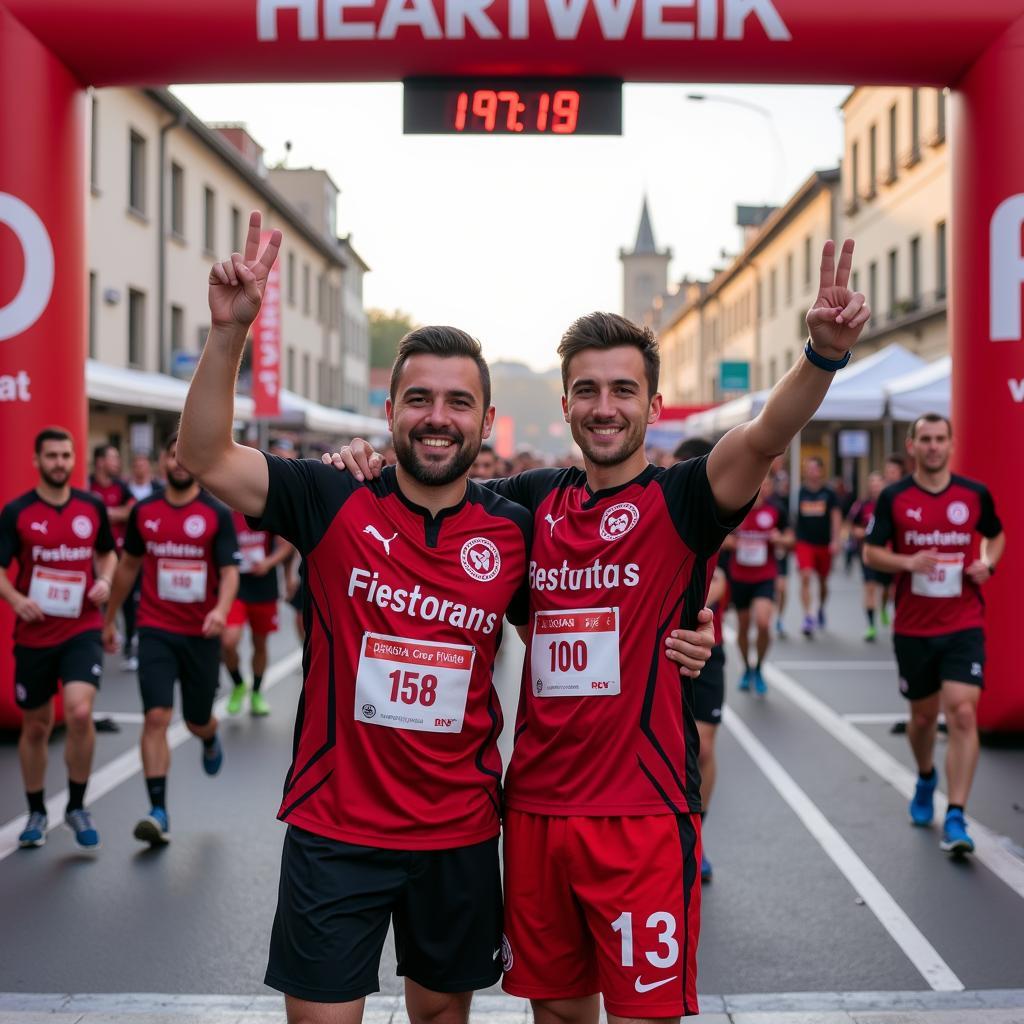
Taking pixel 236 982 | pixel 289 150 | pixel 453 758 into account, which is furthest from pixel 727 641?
pixel 289 150

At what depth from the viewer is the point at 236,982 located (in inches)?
170

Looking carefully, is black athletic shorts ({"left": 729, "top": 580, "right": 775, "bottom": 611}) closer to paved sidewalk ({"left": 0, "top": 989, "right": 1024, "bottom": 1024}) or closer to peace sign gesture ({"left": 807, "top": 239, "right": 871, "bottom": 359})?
paved sidewalk ({"left": 0, "top": 989, "right": 1024, "bottom": 1024})

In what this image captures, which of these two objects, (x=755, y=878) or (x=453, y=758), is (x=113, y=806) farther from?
(x=453, y=758)

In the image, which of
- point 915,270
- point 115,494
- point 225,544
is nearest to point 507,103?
point 225,544

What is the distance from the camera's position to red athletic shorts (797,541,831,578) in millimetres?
14688

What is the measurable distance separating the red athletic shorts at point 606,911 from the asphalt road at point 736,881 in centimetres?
162

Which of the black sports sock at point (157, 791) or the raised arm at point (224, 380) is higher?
the raised arm at point (224, 380)

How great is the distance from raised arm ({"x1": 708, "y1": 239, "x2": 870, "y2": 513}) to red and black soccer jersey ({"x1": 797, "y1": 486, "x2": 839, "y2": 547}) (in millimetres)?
12345

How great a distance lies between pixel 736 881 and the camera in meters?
5.50

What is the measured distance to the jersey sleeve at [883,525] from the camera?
670 centimetres

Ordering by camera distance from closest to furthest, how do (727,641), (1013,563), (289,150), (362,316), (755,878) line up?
(755,878) → (1013,563) → (727,641) → (289,150) → (362,316)

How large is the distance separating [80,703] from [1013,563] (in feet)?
19.0

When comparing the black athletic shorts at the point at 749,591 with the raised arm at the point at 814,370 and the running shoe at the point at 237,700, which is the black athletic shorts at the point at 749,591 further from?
the raised arm at the point at 814,370

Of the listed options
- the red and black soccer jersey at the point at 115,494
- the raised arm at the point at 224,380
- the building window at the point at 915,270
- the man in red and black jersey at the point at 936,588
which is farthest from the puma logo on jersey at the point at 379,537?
the building window at the point at 915,270
